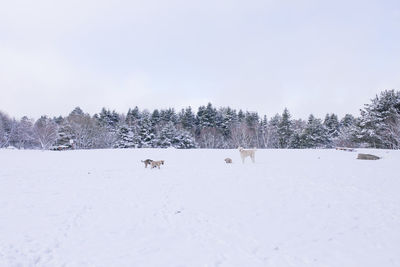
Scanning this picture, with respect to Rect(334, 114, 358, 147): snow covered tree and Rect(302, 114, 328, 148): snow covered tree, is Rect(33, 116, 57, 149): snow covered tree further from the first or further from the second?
Rect(334, 114, 358, 147): snow covered tree

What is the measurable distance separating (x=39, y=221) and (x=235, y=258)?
5246 mm

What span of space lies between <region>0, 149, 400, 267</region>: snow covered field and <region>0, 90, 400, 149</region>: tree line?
99.8 ft

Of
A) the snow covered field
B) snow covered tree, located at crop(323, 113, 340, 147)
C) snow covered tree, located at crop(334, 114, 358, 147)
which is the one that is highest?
snow covered tree, located at crop(323, 113, 340, 147)

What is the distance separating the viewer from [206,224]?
17.5 ft

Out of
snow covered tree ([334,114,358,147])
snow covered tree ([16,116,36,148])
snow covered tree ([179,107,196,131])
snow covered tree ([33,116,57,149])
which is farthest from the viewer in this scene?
snow covered tree ([179,107,196,131])

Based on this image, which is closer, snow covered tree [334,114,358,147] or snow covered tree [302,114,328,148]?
snow covered tree [334,114,358,147]

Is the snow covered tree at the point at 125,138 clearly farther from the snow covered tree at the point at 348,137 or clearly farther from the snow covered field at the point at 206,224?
the snow covered tree at the point at 348,137

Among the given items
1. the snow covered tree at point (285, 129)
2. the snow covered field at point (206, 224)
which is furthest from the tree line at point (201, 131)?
the snow covered field at point (206, 224)

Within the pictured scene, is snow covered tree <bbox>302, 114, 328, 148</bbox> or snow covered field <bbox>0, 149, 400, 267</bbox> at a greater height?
snow covered tree <bbox>302, 114, 328, 148</bbox>

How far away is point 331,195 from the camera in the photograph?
706 cm

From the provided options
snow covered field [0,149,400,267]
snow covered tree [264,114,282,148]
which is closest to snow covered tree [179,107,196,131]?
snow covered tree [264,114,282,148]

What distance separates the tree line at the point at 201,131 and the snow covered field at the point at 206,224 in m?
30.4

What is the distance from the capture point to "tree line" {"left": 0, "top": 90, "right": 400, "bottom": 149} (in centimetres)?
3225

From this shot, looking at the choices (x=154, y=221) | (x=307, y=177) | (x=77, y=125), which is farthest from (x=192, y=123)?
(x=154, y=221)
